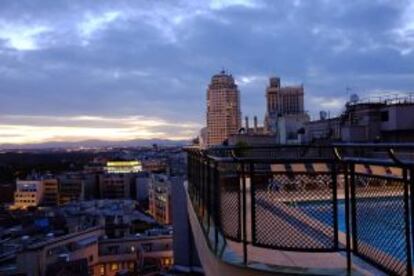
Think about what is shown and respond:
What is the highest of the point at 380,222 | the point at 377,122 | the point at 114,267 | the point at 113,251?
the point at 377,122

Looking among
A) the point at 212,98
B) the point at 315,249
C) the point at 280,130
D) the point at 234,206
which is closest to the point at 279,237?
the point at 315,249

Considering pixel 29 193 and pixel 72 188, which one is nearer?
pixel 29 193

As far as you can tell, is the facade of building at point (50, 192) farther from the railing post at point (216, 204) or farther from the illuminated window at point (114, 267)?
the railing post at point (216, 204)

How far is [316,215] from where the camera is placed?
13.4 ft

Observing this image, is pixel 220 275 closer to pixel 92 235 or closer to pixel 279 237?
pixel 279 237

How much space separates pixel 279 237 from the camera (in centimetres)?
413

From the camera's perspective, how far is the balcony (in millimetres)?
3071

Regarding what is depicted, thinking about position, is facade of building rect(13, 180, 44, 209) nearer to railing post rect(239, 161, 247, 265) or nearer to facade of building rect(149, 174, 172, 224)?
facade of building rect(149, 174, 172, 224)

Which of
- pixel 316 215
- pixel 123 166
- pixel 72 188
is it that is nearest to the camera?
pixel 316 215

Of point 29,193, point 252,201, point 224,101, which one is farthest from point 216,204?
point 224,101

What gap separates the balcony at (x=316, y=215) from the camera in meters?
3.07

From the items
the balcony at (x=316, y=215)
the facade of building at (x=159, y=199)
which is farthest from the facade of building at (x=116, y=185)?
the balcony at (x=316, y=215)

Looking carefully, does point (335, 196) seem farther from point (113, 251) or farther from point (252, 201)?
point (113, 251)

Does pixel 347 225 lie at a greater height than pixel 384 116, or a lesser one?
lesser
